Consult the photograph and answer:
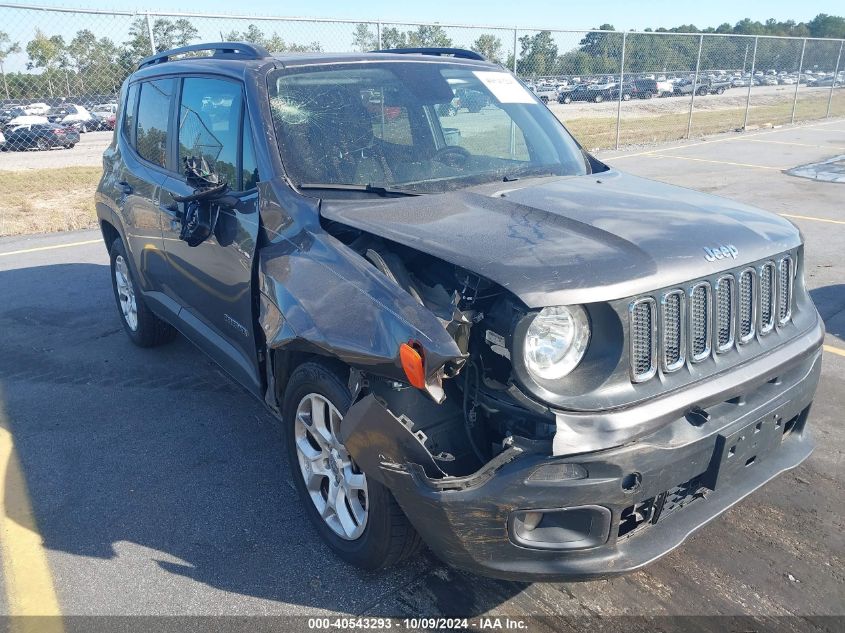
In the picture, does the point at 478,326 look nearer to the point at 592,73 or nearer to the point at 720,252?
the point at 720,252

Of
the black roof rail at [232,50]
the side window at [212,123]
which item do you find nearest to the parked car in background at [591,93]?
the black roof rail at [232,50]

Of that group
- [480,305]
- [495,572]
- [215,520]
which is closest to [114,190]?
[215,520]

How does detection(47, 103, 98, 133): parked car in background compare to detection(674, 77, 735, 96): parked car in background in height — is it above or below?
below

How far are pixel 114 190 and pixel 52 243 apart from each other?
15.6 ft

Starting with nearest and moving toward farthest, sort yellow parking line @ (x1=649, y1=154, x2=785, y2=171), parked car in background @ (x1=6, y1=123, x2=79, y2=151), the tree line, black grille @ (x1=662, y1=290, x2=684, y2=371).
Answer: black grille @ (x1=662, y1=290, x2=684, y2=371) → the tree line → yellow parking line @ (x1=649, y1=154, x2=785, y2=171) → parked car in background @ (x1=6, y1=123, x2=79, y2=151)

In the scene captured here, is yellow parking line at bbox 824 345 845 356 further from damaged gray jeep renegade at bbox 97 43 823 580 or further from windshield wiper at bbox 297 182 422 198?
windshield wiper at bbox 297 182 422 198

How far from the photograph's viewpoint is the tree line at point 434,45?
11188mm

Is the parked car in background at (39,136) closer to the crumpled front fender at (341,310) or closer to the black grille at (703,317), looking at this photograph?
the crumpled front fender at (341,310)

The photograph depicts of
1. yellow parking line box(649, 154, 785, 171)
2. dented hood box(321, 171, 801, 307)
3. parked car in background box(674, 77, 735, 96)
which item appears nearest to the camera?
dented hood box(321, 171, 801, 307)

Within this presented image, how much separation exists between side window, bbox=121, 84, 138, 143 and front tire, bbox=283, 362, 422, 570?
9.93 feet

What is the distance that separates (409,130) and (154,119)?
200 centimetres

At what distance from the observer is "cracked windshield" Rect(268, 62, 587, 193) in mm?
3379

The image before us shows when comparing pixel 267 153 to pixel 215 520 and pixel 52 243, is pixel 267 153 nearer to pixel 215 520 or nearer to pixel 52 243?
pixel 215 520

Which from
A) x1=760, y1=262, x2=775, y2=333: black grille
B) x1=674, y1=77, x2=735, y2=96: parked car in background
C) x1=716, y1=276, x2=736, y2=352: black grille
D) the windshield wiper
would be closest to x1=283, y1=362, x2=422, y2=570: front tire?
the windshield wiper
